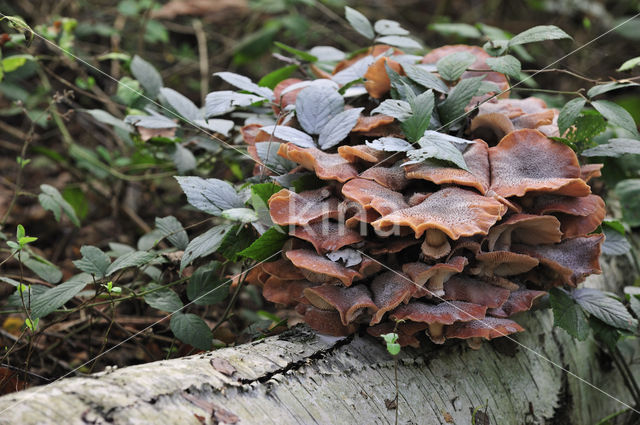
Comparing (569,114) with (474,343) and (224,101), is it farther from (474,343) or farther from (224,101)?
(224,101)

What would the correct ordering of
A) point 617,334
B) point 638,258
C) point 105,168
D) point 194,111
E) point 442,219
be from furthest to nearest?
point 105,168 → point 638,258 → point 194,111 → point 617,334 → point 442,219

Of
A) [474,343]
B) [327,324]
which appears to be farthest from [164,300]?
[474,343]

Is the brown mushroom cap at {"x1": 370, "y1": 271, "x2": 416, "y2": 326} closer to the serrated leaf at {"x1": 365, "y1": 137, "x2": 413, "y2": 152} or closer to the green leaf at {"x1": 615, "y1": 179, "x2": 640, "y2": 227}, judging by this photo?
the serrated leaf at {"x1": 365, "y1": 137, "x2": 413, "y2": 152}

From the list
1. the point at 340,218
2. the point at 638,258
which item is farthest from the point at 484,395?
the point at 638,258

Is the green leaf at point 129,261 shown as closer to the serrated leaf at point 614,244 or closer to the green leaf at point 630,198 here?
the serrated leaf at point 614,244

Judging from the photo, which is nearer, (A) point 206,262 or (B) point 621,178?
(A) point 206,262

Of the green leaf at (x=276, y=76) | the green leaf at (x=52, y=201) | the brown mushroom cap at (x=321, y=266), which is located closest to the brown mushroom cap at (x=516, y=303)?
the brown mushroom cap at (x=321, y=266)

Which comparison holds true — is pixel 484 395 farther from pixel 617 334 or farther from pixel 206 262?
pixel 206 262
